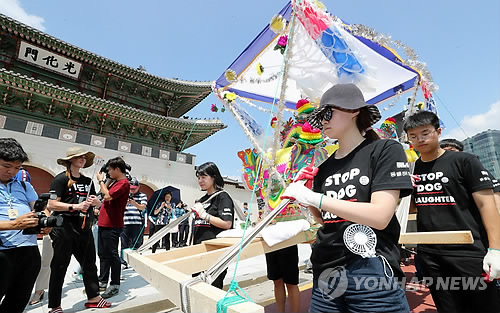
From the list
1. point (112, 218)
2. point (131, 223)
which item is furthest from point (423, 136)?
point (131, 223)

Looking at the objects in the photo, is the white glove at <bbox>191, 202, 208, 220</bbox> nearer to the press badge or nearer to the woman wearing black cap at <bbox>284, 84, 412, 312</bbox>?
the press badge

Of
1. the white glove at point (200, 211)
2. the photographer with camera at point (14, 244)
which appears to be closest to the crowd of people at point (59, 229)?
the photographer with camera at point (14, 244)

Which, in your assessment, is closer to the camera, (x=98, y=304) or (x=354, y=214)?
(x=354, y=214)

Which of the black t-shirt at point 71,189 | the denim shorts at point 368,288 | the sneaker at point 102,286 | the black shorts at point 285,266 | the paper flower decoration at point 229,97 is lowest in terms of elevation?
the sneaker at point 102,286

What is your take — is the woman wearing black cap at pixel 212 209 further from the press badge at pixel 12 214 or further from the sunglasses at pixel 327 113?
the sunglasses at pixel 327 113

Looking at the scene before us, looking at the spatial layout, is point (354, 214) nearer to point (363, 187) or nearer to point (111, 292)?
point (363, 187)

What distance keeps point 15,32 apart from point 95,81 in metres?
3.23

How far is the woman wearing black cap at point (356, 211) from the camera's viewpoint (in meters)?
1.02

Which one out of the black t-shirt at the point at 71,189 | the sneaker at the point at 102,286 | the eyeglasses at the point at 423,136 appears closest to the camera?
the eyeglasses at the point at 423,136

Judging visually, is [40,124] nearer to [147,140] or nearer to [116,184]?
[147,140]

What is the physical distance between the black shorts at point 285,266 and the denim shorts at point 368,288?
1350 millimetres

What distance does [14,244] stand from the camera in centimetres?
215

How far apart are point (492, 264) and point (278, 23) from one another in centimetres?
298

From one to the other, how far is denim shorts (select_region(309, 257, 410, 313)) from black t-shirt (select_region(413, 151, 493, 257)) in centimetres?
87
